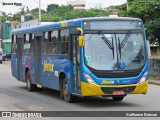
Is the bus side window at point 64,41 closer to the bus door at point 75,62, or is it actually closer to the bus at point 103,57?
the bus at point 103,57

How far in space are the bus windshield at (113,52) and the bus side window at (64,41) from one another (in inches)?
57.5

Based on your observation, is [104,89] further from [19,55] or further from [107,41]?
[19,55]

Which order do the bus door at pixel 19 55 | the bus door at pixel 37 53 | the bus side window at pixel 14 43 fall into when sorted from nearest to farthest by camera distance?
1. the bus door at pixel 37 53
2. the bus door at pixel 19 55
3. the bus side window at pixel 14 43

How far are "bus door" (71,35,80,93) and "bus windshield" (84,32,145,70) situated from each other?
1.56 feet

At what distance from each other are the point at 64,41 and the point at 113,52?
2311 mm

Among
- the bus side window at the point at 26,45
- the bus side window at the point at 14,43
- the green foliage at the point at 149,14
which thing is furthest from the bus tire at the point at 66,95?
the green foliage at the point at 149,14

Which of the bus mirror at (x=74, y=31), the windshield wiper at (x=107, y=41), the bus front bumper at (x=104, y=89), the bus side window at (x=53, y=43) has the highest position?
the bus mirror at (x=74, y=31)

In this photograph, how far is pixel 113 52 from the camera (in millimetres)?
14219

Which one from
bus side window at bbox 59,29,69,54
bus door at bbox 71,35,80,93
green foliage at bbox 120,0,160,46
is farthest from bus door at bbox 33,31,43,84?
green foliage at bbox 120,0,160,46

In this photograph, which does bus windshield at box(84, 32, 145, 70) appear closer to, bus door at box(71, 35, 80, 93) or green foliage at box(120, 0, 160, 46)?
bus door at box(71, 35, 80, 93)

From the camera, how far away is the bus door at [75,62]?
14.4 meters

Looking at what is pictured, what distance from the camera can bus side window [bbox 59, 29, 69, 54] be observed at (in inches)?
613

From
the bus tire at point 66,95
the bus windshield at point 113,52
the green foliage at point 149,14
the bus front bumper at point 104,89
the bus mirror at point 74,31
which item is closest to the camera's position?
the bus front bumper at point 104,89

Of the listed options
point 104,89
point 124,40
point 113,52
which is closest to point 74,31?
point 113,52
